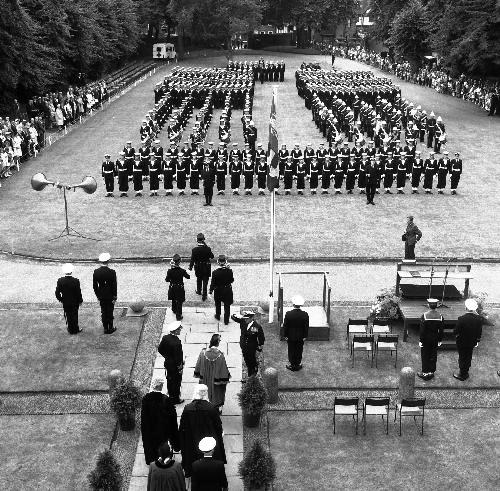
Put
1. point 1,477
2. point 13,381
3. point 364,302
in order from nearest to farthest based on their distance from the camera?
point 1,477, point 13,381, point 364,302

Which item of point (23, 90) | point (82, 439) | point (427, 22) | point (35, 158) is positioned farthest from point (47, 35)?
point (82, 439)

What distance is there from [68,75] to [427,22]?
23.9 metres

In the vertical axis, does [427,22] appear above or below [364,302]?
above

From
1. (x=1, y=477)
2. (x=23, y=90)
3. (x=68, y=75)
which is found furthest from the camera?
(x=68, y=75)

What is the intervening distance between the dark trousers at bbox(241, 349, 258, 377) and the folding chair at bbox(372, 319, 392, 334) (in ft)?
8.42

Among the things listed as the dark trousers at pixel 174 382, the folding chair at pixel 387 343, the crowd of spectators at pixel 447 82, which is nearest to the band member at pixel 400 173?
the folding chair at pixel 387 343

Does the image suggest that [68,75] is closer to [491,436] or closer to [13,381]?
[13,381]

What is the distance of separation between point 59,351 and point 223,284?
10.5 ft

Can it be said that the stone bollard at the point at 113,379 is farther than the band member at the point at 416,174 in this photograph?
No

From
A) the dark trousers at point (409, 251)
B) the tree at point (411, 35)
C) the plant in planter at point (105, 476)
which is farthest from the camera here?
the tree at point (411, 35)

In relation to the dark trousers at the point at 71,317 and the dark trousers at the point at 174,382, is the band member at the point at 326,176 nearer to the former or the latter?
the dark trousers at the point at 71,317

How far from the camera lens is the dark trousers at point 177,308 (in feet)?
45.7

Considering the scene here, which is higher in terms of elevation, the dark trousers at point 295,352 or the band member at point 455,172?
the band member at point 455,172

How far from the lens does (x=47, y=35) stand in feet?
126
